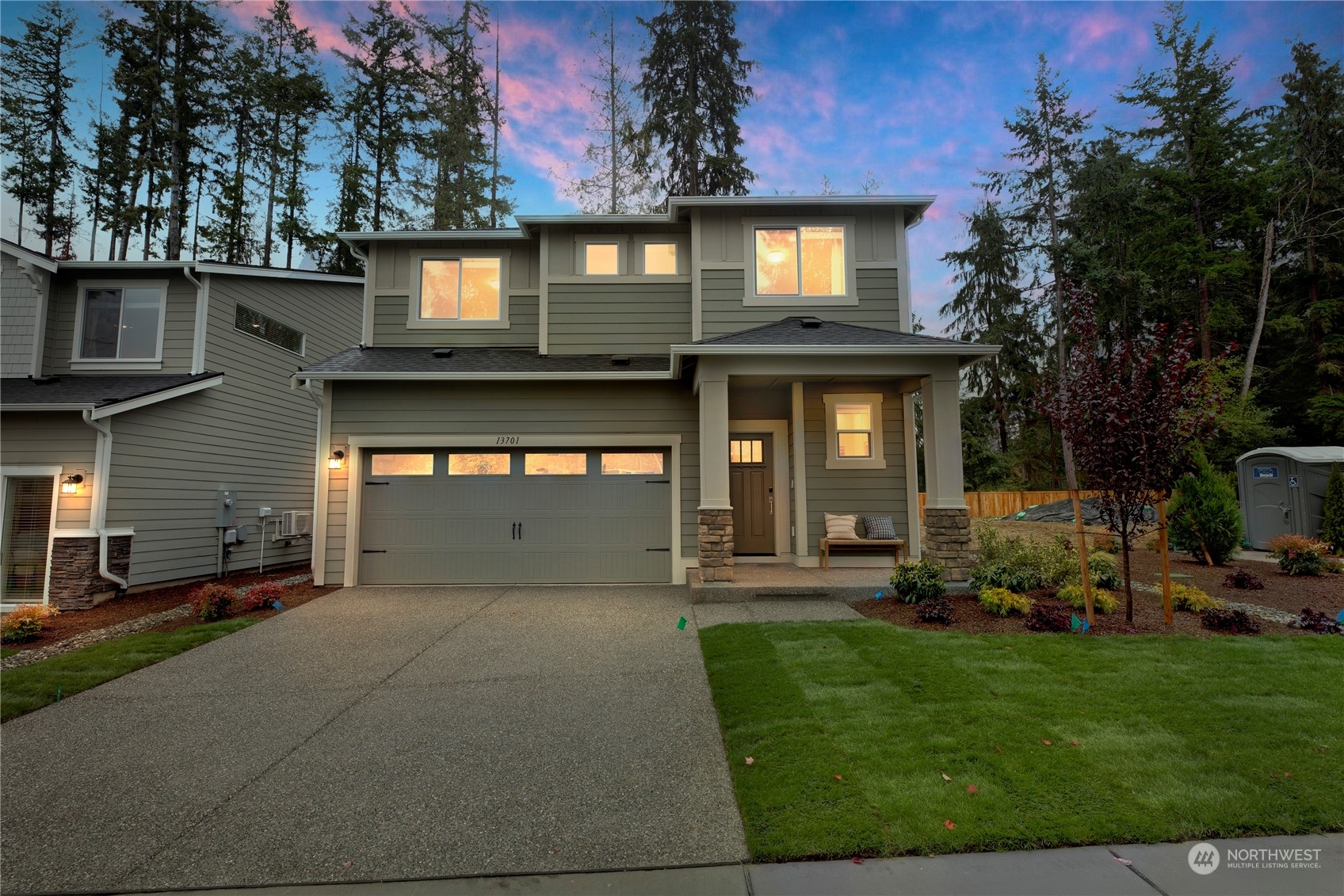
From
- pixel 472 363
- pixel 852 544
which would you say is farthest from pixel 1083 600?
pixel 472 363

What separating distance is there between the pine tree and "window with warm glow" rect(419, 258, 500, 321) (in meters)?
9.23

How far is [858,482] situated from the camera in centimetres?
923

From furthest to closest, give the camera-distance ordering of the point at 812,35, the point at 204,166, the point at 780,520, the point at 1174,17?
the point at 1174,17, the point at 204,166, the point at 812,35, the point at 780,520

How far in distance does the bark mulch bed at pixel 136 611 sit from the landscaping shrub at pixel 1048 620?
836cm

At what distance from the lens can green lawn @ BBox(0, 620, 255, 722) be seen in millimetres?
4465

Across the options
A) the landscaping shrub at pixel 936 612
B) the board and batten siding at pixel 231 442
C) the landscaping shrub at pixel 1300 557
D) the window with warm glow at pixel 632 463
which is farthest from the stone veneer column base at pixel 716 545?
the board and batten siding at pixel 231 442

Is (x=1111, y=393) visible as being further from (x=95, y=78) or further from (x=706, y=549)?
(x=95, y=78)

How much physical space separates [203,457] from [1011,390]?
24.6 meters

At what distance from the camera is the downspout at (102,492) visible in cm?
813

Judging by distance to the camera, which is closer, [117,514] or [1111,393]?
[1111,393]

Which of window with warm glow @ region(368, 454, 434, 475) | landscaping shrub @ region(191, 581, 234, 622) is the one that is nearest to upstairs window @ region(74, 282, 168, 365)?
window with warm glow @ region(368, 454, 434, 475)

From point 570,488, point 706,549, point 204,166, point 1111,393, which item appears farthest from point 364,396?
point 204,166

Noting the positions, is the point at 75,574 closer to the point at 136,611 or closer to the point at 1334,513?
the point at 136,611

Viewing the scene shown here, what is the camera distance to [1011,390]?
22656mm
